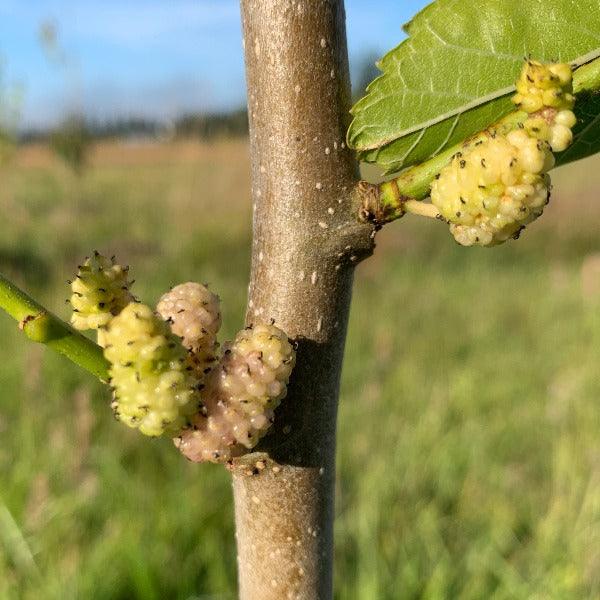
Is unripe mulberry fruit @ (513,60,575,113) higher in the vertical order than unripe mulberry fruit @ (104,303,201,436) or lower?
higher

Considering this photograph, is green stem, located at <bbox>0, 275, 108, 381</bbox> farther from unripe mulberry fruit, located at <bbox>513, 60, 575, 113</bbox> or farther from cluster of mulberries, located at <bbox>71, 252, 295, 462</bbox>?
unripe mulberry fruit, located at <bbox>513, 60, 575, 113</bbox>

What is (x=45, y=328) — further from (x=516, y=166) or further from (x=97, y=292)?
(x=516, y=166)

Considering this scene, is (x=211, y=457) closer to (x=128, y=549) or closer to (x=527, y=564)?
(x=128, y=549)

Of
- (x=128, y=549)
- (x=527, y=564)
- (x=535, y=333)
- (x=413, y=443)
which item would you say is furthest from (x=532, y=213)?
(x=535, y=333)

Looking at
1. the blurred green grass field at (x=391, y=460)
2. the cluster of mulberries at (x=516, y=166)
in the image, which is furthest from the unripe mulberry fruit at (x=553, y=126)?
the blurred green grass field at (x=391, y=460)

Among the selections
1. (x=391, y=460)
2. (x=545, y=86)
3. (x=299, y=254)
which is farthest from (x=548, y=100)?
(x=391, y=460)

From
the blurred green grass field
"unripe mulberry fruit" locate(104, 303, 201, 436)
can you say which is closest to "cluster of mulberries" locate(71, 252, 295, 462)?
"unripe mulberry fruit" locate(104, 303, 201, 436)

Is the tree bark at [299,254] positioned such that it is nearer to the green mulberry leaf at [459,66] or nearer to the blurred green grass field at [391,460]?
the green mulberry leaf at [459,66]
